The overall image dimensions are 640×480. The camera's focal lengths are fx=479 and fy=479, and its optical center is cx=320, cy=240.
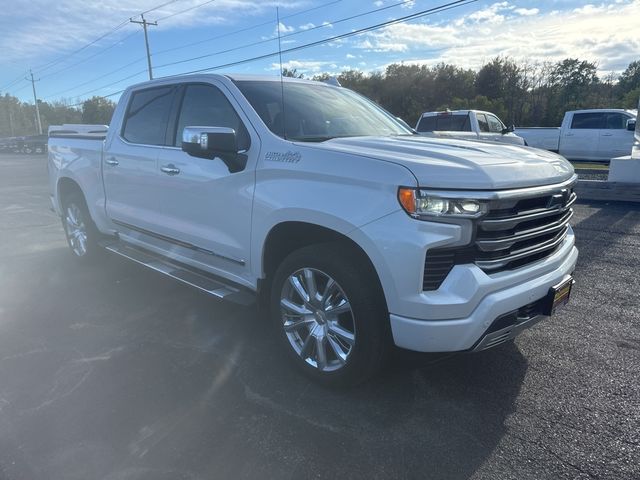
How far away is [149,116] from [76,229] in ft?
7.62

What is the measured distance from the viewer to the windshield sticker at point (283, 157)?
3.07m

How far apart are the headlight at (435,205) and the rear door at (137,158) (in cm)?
272

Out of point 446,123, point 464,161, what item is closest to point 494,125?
point 446,123

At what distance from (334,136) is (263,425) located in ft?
6.81

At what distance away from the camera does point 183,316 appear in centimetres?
440

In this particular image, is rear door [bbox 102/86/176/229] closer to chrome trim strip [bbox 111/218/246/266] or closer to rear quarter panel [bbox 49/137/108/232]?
chrome trim strip [bbox 111/218/246/266]

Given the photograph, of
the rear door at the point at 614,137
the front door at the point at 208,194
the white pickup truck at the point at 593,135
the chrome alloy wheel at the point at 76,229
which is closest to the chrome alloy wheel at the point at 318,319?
the front door at the point at 208,194

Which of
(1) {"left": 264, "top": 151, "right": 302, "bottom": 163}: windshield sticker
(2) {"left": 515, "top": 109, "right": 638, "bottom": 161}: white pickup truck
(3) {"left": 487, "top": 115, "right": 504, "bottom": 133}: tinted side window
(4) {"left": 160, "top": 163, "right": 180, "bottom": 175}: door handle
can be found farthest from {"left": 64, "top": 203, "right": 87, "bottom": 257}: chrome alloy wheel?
(2) {"left": 515, "top": 109, "right": 638, "bottom": 161}: white pickup truck

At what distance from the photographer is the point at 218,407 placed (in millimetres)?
2947

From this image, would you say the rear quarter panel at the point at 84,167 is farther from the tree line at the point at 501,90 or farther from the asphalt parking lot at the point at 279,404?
the tree line at the point at 501,90

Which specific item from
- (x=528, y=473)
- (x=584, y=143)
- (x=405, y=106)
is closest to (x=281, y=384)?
(x=528, y=473)

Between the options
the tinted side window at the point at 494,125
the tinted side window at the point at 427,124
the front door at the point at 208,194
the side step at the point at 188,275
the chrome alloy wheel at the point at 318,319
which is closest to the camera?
the chrome alloy wheel at the point at 318,319

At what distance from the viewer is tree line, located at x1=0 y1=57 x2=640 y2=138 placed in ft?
122

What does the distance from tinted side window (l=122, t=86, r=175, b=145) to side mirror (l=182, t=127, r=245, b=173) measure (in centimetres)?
122
